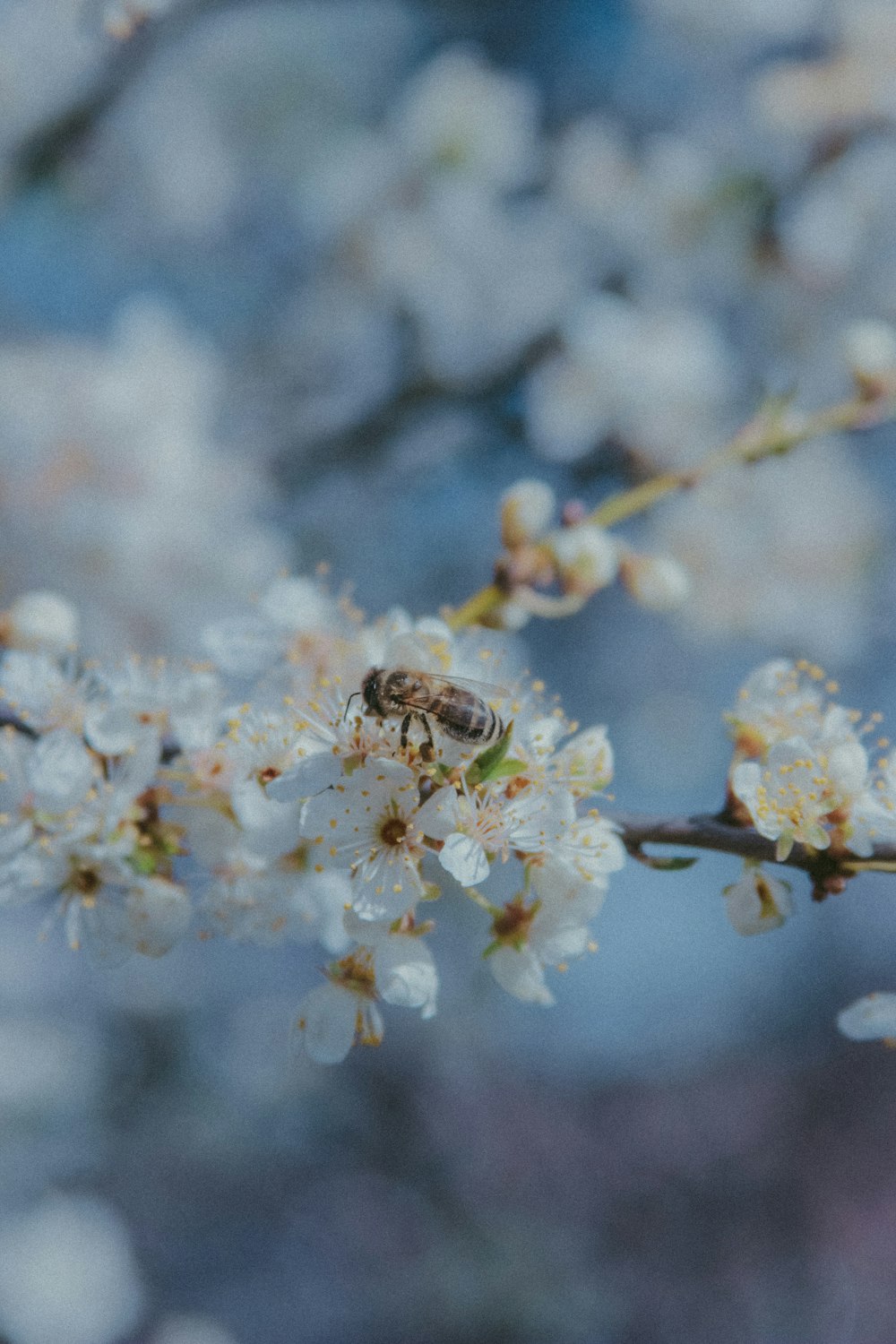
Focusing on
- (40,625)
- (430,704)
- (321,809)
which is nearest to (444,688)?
(430,704)

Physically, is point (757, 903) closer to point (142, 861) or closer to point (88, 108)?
point (142, 861)

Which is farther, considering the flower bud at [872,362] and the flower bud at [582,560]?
the flower bud at [872,362]

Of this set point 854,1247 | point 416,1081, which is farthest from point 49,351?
point 854,1247

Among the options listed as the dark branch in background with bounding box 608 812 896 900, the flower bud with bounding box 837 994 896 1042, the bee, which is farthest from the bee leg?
the flower bud with bounding box 837 994 896 1042

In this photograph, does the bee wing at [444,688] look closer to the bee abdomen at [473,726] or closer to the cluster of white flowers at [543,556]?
the bee abdomen at [473,726]

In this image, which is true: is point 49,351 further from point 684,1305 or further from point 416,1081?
point 684,1305

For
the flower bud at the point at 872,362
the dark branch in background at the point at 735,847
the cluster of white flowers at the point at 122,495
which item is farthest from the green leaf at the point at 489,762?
the cluster of white flowers at the point at 122,495
